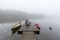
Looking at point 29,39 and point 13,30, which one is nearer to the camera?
point 29,39

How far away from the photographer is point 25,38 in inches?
732

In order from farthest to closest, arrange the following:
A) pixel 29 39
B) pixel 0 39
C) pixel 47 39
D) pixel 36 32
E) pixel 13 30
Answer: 1. pixel 13 30
2. pixel 47 39
3. pixel 0 39
4. pixel 36 32
5. pixel 29 39

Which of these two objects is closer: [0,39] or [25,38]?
[25,38]

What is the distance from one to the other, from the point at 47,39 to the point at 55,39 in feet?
5.84

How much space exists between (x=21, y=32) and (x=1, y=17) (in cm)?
6132

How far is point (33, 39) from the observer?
1834 cm

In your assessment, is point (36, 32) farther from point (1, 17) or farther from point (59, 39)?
point (1, 17)

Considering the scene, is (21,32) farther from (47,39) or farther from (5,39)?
(47,39)

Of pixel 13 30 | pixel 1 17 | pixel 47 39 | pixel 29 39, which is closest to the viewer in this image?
pixel 29 39

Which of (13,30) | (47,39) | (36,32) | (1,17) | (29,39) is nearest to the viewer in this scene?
(29,39)

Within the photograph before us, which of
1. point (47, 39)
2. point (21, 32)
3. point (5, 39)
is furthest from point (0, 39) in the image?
point (47, 39)

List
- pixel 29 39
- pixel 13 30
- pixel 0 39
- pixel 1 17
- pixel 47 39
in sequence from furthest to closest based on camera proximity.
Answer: pixel 1 17 → pixel 13 30 → pixel 47 39 → pixel 0 39 → pixel 29 39

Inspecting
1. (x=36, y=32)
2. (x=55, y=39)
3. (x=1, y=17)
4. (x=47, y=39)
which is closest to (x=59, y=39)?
(x=55, y=39)

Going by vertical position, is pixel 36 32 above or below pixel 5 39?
above
